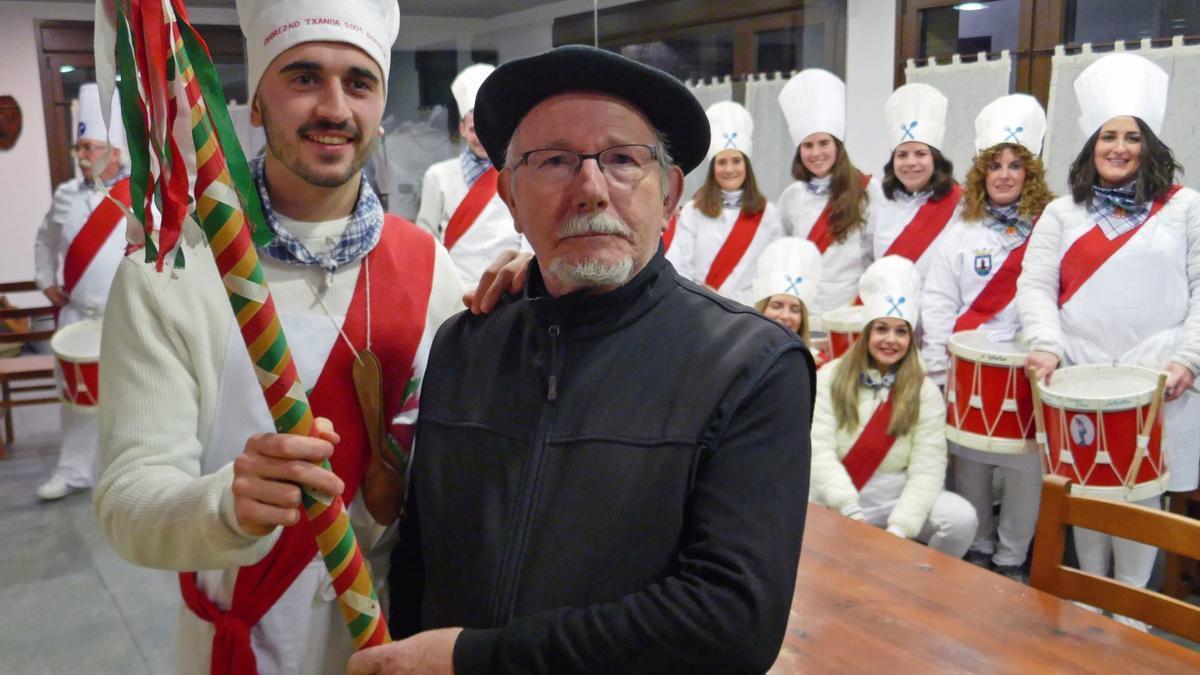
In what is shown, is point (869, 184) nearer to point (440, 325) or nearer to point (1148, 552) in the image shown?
point (1148, 552)

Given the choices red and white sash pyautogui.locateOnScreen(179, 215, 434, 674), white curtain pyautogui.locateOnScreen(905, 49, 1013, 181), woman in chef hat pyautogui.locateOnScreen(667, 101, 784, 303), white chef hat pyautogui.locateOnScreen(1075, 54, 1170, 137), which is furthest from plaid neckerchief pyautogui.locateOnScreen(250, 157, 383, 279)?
white curtain pyautogui.locateOnScreen(905, 49, 1013, 181)

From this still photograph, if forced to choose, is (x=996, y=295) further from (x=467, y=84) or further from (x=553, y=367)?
(x=553, y=367)

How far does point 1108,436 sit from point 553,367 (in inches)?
91.9

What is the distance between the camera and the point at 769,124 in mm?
5598

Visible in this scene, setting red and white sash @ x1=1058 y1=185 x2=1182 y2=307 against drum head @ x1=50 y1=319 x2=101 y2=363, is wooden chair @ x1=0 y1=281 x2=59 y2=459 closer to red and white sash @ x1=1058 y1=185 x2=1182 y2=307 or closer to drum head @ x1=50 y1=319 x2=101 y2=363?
drum head @ x1=50 y1=319 x2=101 y2=363

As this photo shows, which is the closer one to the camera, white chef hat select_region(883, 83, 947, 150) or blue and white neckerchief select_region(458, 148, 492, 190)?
white chef hat select_region(883, 83, 947, 150)

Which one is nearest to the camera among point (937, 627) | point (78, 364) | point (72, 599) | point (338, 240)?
point (338, 240)

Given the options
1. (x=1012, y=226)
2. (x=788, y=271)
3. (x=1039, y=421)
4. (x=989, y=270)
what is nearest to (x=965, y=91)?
(x=1012, y=226)

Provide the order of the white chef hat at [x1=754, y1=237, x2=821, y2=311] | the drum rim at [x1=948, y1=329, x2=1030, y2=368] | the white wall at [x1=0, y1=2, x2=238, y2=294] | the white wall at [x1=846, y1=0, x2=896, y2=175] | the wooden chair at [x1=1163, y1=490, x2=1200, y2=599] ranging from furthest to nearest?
→ the white wall at [x1=846, y1=0, x2=896, y2=175] < the white wall at [x1=0, y1=2, x2=238, y2=294] < the white chef hat at [x1=754, y1=237, x2=821, y2=311] < the wooden chair at [x1=1163, y1=490, x2=1200, y2=599] < the drum rim at [x1=948, y1=329, x2=1030, y2=368]

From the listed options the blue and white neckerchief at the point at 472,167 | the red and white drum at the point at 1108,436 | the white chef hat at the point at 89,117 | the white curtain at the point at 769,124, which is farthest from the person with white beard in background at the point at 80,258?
the red and white drum at the point at 1108,436

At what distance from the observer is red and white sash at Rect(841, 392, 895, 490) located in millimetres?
3268

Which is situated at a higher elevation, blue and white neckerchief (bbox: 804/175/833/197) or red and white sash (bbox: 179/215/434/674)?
blue and white neckerchief (bbox: 804/175/833/197)

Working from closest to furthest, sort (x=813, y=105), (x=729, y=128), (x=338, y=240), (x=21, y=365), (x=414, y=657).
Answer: (x=414, y=657)
(x=338, y=240)
(x=729, y=128)
(x=813, y=105)
(x=21, y=365)

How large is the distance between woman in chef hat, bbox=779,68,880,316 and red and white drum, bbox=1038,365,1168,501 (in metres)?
1.46
